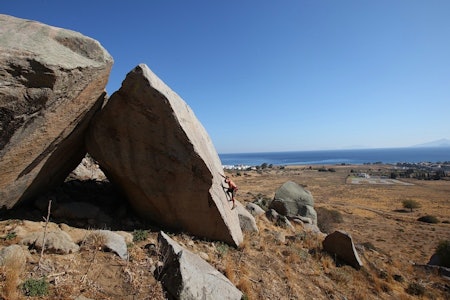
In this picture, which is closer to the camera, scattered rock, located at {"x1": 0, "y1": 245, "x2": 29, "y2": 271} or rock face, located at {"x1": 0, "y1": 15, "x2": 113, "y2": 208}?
scattered rock, located at {"x1": 0, "y1": 245, "x2": 29, "y2": 271}

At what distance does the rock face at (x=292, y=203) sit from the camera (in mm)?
18281

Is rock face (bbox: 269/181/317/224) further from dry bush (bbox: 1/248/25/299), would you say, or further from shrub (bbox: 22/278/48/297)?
dry bush (bbox: 1/248/25/299)

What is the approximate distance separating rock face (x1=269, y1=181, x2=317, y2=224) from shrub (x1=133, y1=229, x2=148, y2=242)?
11275mm

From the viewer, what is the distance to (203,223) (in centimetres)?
912

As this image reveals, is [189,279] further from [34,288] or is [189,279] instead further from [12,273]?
[12,273]

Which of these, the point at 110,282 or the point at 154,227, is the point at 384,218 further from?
the point at 110,282

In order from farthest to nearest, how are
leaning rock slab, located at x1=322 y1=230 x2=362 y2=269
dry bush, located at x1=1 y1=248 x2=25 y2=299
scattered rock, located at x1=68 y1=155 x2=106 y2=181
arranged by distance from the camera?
leaning rock slab, located at x1=322 y1=230 x2=362 y2=269, scattered rock, located at x1=68 y1=155 x2=106 y2=181, dry bush, located at x1=1 y1=248 x2=25 y2=299

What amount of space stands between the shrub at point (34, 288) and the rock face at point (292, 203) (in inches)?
568

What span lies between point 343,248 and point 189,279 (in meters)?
8.29

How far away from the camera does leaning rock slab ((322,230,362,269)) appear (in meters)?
11.8

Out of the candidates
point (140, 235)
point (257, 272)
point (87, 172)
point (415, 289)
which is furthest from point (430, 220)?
point (87, 172)

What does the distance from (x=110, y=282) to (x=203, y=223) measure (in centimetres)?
364

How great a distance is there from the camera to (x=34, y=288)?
5.02 m

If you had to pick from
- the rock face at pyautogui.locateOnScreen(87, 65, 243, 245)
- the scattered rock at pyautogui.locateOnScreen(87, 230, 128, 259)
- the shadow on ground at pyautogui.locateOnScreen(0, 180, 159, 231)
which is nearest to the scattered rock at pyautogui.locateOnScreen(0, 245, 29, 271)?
the scattered rock at pyautogui.locateOnScreen(87, 230, 128, 259)
